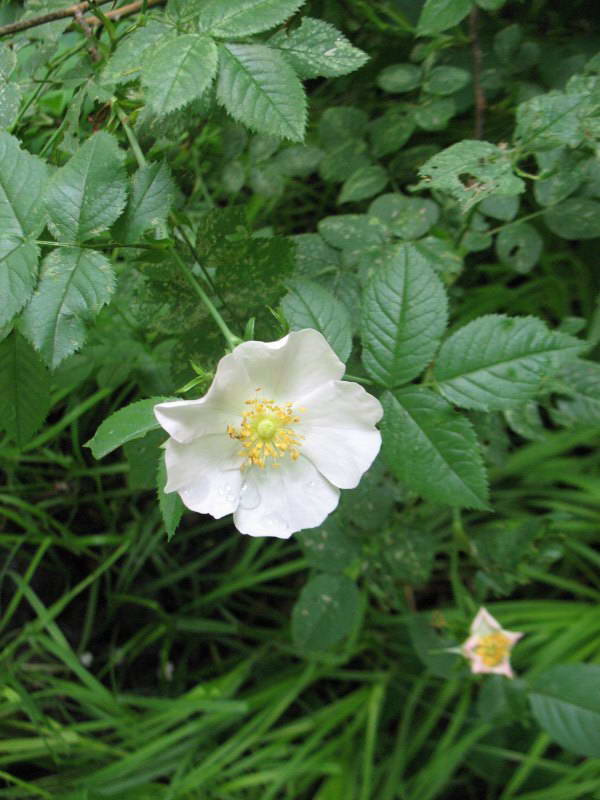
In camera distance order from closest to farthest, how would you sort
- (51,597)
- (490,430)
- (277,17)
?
1. (277,17)
2. (490,430)
3. (51,597)

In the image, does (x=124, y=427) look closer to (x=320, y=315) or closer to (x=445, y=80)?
(x=320, y=315)

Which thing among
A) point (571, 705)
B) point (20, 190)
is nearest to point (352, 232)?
point (20, 190)

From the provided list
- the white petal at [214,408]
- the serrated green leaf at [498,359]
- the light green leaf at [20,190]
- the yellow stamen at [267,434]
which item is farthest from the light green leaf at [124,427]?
→ the serrated green leaf at [498,359]

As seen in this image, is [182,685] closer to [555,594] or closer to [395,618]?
[395,618]

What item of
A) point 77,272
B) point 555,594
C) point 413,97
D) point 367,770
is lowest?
point 555,594

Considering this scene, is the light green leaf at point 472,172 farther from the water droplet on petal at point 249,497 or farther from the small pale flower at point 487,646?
the small pale flower at point 487,646

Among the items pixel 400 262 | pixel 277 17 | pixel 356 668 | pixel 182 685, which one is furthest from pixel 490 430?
pixel 182 685

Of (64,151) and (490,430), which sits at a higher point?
(64,151)
